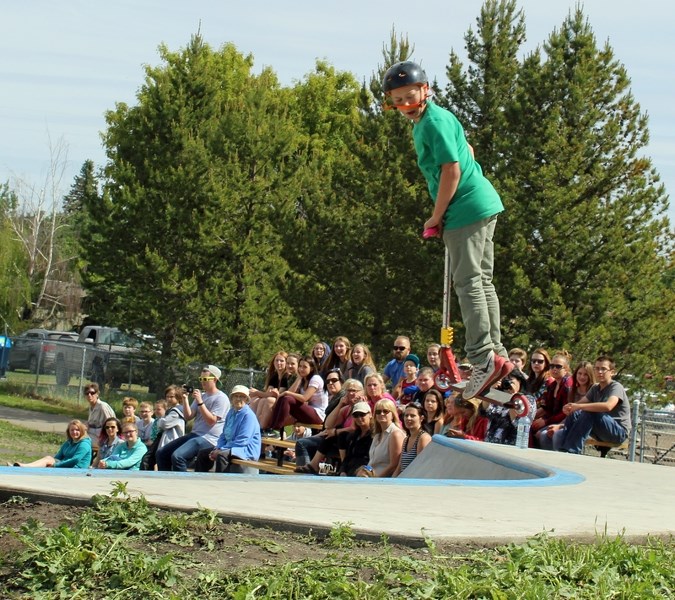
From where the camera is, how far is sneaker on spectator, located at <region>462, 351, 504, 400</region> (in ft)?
25.7

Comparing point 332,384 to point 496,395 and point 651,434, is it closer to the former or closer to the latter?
point 496,395

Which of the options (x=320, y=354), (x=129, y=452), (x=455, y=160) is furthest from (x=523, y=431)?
(x=129, y=452)

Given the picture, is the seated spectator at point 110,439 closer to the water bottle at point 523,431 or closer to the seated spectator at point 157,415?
the seated spectator at point 157,415

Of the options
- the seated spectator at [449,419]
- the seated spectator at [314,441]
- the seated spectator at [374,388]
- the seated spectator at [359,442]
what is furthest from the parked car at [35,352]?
the seated spectator at [359,442]

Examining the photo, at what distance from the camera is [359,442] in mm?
10219

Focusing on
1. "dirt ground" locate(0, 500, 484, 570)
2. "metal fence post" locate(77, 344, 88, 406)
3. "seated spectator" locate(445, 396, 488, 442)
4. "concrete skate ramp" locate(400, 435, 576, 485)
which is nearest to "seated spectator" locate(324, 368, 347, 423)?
"seated spectator" locate(445, 396, 488, 442)

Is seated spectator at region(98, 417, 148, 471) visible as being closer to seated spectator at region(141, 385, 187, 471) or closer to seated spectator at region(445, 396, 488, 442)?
seated spectator at region(141, 385, 187, 471)

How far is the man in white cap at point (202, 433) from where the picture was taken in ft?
38.8

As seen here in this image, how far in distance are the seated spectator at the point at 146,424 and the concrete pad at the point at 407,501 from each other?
8340 millimetres

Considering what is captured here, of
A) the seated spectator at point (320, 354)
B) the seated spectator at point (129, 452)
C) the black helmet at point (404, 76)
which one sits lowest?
the seated spectator at point (129, 452)

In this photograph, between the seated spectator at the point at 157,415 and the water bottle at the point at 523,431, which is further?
the seated spectator at the point at 157,415

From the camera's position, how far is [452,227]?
7574 mm

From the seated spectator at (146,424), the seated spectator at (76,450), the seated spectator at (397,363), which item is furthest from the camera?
the seated spectator at (146,424)

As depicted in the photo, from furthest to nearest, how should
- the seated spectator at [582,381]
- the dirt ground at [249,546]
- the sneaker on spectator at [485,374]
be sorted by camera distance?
1. the seated spectator at [582,381]
2. the sneaker on spectator at [485,374]
3. the dirt ground at [249,546]
